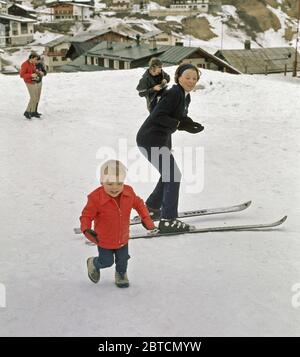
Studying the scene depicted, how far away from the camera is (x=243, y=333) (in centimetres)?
342

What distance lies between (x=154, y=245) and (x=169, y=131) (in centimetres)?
127

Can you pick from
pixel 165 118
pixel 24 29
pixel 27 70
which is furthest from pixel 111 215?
pixel 24 29

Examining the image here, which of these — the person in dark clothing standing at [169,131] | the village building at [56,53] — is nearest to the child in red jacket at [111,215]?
the person in dark clothing standing at [169,131]

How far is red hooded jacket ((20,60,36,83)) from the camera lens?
11125 mm

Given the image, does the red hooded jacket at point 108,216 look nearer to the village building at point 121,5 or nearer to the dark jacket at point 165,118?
the dark jacket at point 165,118

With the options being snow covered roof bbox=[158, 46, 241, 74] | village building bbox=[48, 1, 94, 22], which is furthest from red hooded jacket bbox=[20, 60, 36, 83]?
village building bbox=[48, 1, 94, 22]

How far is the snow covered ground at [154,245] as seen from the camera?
3613 millimetres

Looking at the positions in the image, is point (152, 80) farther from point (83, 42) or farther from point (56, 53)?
point (56, 53)

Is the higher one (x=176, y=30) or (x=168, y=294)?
(x=176, y=30)

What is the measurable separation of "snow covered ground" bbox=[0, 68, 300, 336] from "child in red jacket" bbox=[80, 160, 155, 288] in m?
0.35

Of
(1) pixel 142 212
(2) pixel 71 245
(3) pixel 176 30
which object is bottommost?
(2) pixel 71 245
